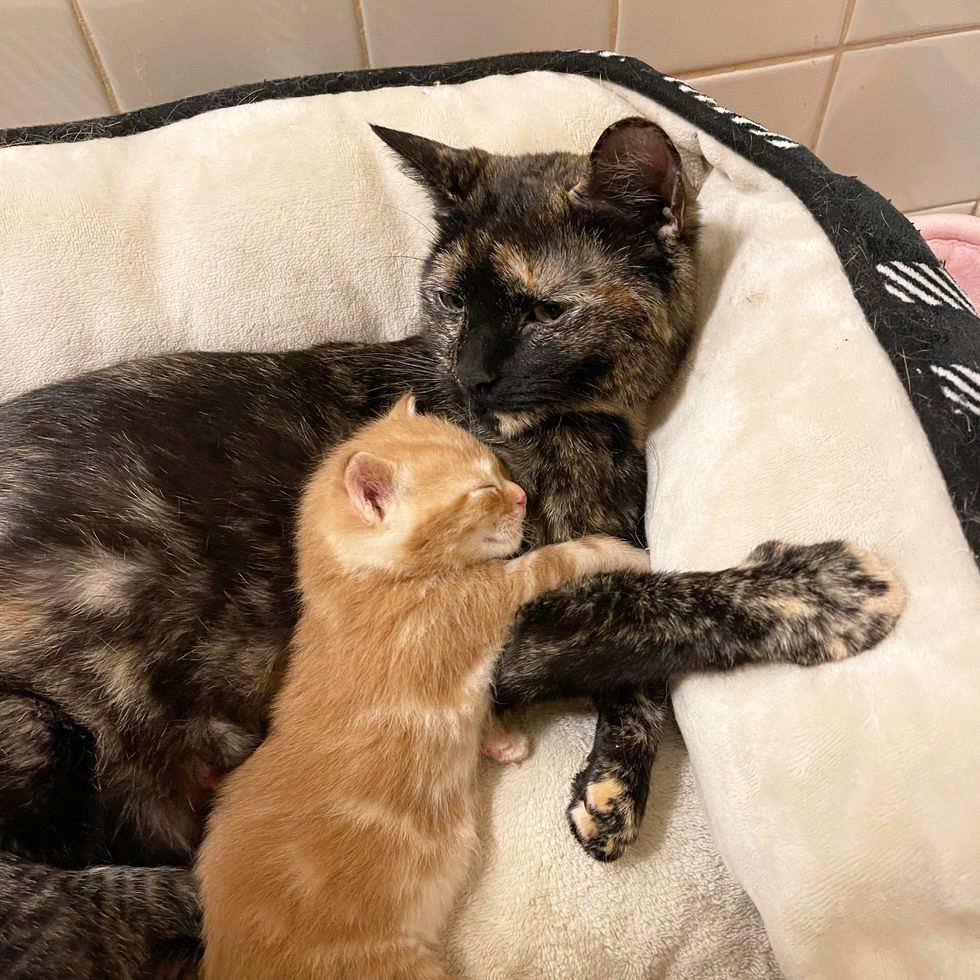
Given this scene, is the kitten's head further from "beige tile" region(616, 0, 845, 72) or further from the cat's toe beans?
"beige tile" region(616, 0, 845, 72)

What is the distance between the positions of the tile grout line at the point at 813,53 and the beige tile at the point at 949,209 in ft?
1.51

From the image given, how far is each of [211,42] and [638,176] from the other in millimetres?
942

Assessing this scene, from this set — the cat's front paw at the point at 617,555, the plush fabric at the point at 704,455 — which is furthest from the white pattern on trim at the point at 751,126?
the cat's front paw at the point at 617,555

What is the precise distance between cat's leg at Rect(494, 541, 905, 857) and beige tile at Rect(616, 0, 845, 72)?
4.01 ft

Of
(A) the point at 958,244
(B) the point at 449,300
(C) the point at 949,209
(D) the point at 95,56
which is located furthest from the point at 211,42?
(C) the point at 949,209

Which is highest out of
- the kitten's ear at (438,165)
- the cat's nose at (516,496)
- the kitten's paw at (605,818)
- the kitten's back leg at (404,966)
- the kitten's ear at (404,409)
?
the kitten's ear at (438,165)

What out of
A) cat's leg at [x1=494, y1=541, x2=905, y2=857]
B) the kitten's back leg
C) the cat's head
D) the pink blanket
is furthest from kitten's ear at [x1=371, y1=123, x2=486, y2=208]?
the pink blanket

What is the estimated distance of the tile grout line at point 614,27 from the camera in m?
1.60

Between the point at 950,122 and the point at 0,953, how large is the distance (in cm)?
238

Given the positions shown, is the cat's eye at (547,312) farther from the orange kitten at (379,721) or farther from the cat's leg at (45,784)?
the cat's leg at (45,784)

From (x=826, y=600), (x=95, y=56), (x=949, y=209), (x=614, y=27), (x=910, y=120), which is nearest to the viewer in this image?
(x=826, y=600)

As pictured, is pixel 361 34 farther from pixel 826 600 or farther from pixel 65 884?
pixel 65 884

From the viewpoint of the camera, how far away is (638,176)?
41.9 inches

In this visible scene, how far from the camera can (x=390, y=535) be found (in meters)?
1.05
